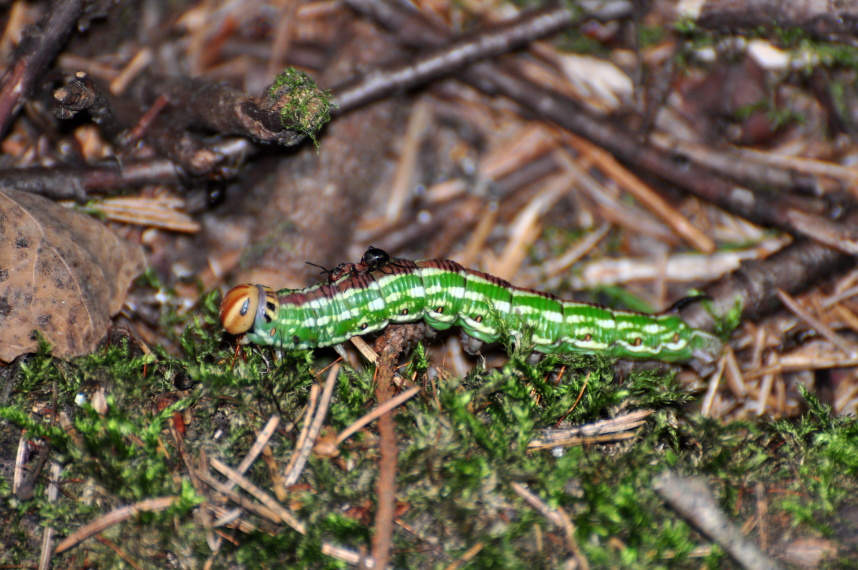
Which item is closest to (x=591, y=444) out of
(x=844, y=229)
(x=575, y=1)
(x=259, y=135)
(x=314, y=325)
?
(x=314, y=325)

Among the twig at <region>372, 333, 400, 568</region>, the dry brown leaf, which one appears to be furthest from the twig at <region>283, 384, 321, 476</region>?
the dry brown leaf

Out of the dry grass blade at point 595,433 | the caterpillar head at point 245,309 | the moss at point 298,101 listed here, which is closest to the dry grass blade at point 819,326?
the dry grass blade at point 595,433

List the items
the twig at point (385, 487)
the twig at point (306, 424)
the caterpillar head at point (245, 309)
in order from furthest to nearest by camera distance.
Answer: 1. the caterpillar head at point (245, 309)
2. the twig at point (306, 424)
3. the twig at point (385, 487)

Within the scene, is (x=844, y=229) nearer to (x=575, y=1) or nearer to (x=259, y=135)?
(x=575, y=1)

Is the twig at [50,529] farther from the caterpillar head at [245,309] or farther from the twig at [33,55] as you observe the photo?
the twig at [33,55]

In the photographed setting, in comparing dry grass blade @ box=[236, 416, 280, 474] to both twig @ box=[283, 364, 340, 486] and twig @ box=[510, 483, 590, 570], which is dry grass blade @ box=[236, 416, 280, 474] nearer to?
twig @ box=[283, 364, 340, 486]

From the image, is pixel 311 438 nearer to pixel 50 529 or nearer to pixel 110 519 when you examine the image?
pixel 110 519
